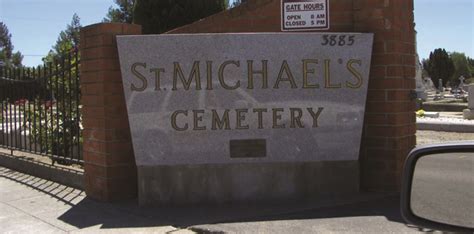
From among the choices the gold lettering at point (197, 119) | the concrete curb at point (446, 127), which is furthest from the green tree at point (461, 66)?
the gold lettering at point (197, 119)

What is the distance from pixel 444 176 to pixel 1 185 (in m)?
6.88

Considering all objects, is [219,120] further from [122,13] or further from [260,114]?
[122,13]

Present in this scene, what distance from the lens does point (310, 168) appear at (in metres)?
5.91

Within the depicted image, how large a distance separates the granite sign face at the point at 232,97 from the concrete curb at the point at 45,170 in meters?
1.77

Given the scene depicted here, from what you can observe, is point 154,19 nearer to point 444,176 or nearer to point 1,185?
point 1,185

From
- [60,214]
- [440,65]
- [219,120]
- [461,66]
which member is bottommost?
[60,214]

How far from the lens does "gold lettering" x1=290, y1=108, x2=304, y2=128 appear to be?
587cm

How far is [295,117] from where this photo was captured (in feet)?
19.2

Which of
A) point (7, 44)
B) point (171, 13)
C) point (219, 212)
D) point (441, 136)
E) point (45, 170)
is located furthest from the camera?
point (7, 44)

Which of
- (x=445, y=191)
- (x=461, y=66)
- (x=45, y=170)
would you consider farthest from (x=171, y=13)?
(x=461, y=66)

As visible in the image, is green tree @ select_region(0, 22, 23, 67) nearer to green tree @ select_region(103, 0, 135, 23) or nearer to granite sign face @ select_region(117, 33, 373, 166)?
green tree @ select_region(103, 0, 135, 23)

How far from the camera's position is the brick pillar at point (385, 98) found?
20.1 feet

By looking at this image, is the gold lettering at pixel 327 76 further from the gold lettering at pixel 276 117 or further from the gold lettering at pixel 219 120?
the gold lettering at pixel 219 120

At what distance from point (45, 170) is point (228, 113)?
142 inches
